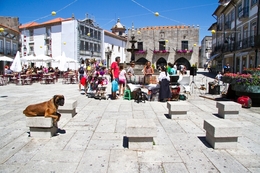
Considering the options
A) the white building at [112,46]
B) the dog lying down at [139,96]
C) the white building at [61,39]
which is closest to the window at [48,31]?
the white building at [61,39]

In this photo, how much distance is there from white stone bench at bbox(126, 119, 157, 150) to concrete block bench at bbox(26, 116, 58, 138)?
1490 mm

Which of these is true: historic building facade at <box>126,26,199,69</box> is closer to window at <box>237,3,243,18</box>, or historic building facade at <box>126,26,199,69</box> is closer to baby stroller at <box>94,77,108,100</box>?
window at <box>237,3,243,18</box>

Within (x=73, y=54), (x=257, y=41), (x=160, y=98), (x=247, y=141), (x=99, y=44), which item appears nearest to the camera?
(x=247, y=141)

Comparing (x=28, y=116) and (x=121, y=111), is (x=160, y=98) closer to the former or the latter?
(x=121, y=111)

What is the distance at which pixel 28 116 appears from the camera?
4078 mm

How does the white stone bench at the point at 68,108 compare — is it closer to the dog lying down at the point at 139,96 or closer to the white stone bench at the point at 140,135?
the white stone bench at the point at 140,135

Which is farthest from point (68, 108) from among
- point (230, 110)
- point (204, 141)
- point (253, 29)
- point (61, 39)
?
point (61, 39)

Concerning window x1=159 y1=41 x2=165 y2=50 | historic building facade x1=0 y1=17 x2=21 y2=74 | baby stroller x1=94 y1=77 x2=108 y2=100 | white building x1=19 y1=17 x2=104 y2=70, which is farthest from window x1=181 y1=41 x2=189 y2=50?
baby stroller x1=94 y1=77 x2=108 y2=100

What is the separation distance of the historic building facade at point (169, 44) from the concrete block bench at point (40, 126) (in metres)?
32.6

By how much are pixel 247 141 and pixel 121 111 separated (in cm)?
342

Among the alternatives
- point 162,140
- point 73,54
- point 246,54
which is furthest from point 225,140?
point 73,54

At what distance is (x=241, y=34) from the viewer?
2341 cm

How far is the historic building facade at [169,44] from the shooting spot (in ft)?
118

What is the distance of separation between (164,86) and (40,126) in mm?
4822
